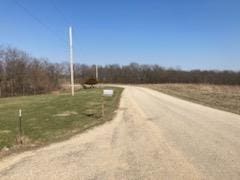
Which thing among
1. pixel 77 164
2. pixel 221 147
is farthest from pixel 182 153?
pixel 77 164

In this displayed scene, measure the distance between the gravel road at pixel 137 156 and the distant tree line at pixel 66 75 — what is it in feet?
147

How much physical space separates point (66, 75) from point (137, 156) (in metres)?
91.5

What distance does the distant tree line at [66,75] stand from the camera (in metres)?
54.8

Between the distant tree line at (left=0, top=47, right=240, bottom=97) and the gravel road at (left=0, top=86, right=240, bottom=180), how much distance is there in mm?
44705

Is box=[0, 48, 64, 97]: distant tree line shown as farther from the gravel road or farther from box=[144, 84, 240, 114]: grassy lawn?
the gravel road

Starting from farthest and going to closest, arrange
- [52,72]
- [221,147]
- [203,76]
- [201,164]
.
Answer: [203,76], [52,72], [221,147], [201,164]

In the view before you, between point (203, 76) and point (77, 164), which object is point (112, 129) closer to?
point (77, 164)

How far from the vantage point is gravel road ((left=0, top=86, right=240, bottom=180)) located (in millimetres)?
5785

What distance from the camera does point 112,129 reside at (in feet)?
36.9

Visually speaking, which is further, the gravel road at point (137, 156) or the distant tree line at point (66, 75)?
the distant tree line at point (66, 75)

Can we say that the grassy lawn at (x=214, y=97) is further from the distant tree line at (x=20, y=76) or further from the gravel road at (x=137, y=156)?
the distant tree line at (x=20, y=76)

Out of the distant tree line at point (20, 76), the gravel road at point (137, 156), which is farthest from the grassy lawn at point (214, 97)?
the distant tree line at point (20, 76)

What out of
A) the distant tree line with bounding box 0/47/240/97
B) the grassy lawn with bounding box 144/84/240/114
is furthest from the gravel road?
the distant tree line with bounding box 0/47/240/97

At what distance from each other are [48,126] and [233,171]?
26.9 feet
